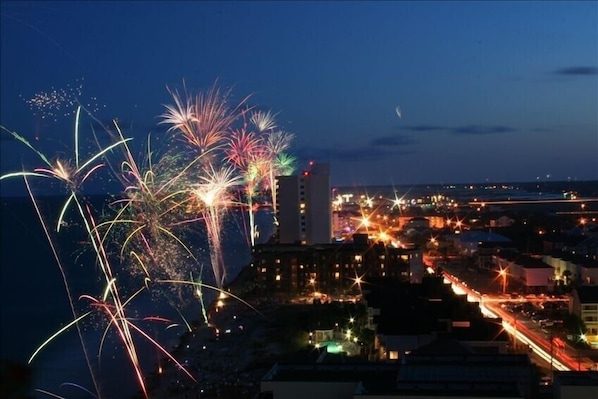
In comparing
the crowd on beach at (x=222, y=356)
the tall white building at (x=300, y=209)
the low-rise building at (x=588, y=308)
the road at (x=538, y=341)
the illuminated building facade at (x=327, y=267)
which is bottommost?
the crowd on beach at (x=222, y=356)

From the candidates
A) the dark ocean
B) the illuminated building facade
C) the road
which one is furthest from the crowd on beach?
the road

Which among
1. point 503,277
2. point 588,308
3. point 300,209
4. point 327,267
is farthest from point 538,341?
point 300,209

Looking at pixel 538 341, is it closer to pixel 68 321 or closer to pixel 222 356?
pixel 222 356

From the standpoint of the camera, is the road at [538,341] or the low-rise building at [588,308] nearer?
the road at [538,341]

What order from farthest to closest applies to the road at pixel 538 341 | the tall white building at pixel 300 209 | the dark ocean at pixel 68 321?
1. the tall white building at pixel 300 209
2. the dark ocean at pixel 68 321
3. the road at pixel 538 341

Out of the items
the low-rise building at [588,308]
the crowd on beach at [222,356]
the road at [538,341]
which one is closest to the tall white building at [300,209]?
the crowd on beach at [222,356]

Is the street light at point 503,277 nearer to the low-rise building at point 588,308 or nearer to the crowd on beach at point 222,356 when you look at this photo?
the low-rise building at point 588,308
